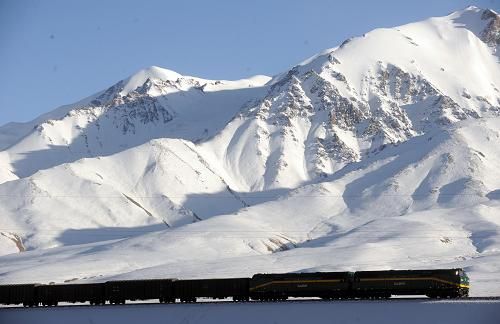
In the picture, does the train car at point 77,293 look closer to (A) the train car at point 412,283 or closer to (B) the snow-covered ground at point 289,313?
(B) the snow-covered ground at point 289,313

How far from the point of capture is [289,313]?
276 ft

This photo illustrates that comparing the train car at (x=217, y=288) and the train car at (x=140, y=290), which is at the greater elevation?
the train car at (x=140, y=290)

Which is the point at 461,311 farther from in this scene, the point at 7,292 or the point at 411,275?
the point at 7,292

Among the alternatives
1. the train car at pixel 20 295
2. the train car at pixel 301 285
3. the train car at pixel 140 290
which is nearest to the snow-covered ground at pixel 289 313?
the train car at pixel 301 285

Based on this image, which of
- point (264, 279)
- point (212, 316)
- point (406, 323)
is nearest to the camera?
point (406, 323)

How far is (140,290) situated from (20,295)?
14757 millimetres

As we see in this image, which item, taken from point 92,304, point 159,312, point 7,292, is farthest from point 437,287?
point 7,292

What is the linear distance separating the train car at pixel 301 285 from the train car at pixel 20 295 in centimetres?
2618

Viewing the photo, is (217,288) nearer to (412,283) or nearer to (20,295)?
(412,283)

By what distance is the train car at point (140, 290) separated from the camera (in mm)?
102750

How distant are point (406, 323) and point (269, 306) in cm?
1756

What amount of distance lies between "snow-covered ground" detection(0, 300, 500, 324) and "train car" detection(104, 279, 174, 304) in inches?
Result: 308

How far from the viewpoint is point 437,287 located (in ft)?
310

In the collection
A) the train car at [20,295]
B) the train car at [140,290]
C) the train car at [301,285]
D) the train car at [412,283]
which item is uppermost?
the train car at [20,295]
